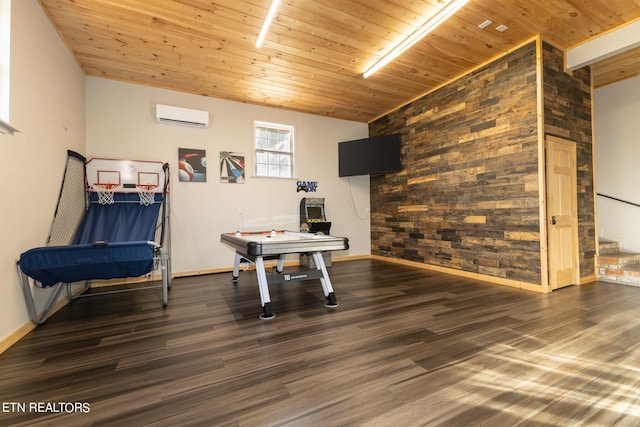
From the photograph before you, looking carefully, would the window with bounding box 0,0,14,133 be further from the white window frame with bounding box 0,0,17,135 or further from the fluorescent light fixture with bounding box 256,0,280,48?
the fluorescent light fixture with bounding box 256,0,280,48

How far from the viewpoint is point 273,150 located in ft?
18.1

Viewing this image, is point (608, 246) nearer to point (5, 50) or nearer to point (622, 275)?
point (622, 275)

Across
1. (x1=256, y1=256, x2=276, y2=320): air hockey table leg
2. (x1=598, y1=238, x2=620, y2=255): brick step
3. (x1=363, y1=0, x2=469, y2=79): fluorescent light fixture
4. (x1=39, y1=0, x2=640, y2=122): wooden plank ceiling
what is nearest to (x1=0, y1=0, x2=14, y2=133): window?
(x1=39, y1=0, x2=640, y2=122): wooden plank ceiling

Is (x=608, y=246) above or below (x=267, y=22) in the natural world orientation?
below

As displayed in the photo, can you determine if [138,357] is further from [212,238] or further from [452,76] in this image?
[452,76]

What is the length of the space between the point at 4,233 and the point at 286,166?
4.11 metres

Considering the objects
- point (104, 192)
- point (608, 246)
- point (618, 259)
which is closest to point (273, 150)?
point (104, 192)

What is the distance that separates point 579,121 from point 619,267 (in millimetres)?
2186

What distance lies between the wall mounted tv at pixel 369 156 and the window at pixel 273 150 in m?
1.17

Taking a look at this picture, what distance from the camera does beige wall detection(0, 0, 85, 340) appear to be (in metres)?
2.21

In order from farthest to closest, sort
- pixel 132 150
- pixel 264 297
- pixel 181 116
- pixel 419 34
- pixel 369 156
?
1. pixel 369 156
2. pixel 181 116
3. pixel 132 150
4. pixel 419 34
5. pixel 264 297

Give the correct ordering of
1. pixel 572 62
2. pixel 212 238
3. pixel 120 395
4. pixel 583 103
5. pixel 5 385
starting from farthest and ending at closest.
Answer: pixel 212 238, pixel 583 103, pixel 572 62, pixel 5 385, pixel 120 395

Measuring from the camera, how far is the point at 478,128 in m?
4.18

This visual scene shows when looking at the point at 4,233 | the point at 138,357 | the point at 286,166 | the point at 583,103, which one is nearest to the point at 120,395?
the point at 138,357
